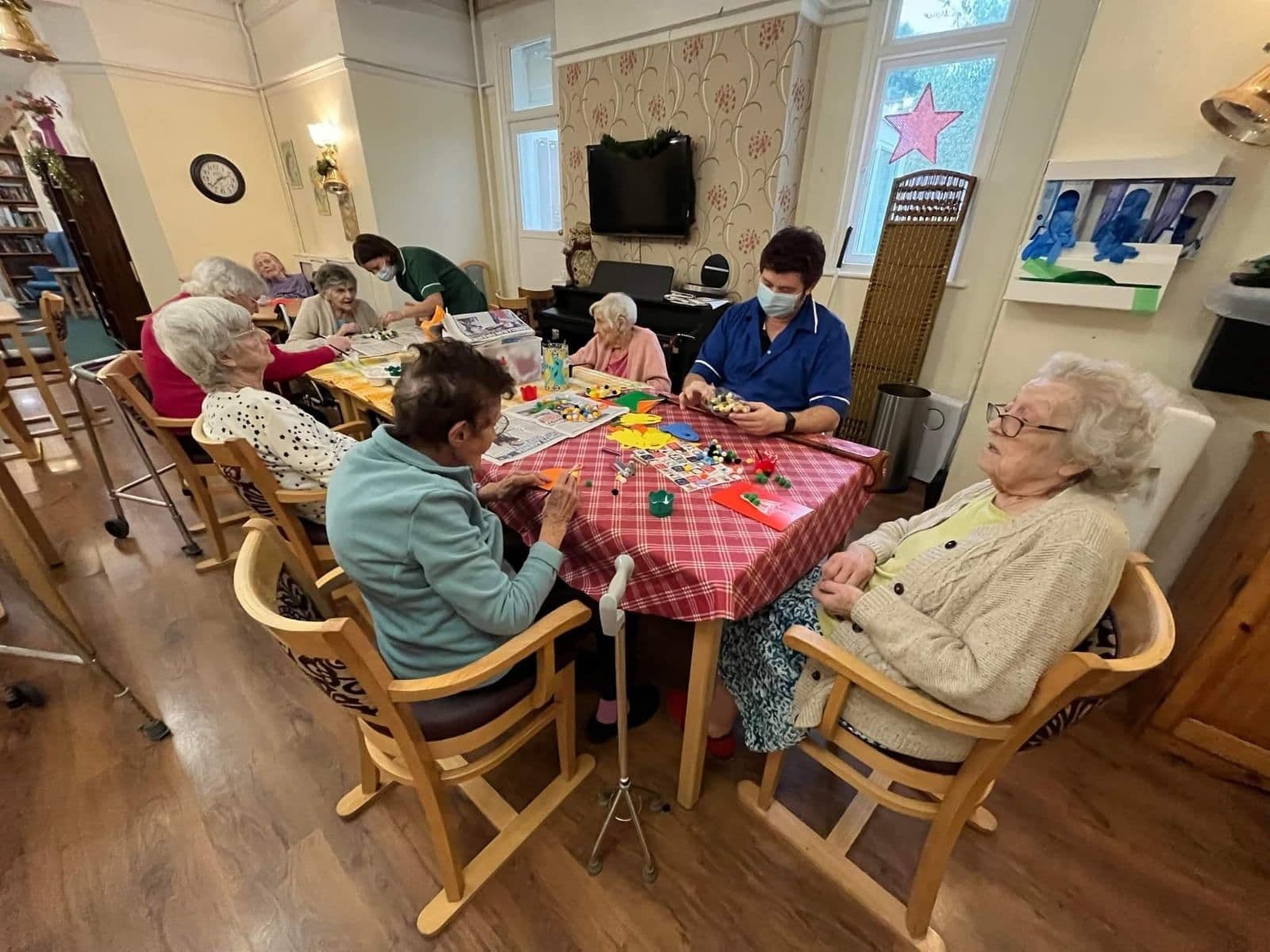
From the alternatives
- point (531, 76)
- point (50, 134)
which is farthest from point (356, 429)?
point (50, 134)

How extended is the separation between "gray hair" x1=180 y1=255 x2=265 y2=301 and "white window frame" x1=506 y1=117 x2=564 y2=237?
9.20ft

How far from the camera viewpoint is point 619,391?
6.15 ft

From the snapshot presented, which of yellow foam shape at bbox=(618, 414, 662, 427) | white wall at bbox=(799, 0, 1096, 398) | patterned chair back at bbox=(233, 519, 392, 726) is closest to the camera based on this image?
patterned chair back at bbox=(233, 519, 392, 726)

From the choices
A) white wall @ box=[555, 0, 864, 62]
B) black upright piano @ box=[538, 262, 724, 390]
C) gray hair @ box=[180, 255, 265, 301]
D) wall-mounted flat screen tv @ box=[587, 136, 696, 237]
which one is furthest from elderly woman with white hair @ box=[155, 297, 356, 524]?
white wall @ box=[555, 0, 864, 62]

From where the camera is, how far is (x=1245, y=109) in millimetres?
1424

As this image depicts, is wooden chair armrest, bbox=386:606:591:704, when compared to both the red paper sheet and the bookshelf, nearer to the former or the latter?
the red paper sheet

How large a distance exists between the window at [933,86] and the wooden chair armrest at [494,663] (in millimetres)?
3217

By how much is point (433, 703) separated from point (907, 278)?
311 centimetres

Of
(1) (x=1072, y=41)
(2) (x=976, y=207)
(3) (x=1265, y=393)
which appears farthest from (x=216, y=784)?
(1) (x=1072, y=41)

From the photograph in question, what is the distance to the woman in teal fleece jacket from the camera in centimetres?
82

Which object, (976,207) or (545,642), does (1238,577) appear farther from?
(976,207)

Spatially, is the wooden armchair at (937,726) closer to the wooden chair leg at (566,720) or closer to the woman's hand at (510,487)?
the wooden chair leg at (566,720)

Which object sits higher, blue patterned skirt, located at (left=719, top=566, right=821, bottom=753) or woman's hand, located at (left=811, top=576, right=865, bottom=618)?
woman's hand, located at (left=811, top=576, right=865, bottom=618)

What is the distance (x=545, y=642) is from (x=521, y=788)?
0.67 meters
